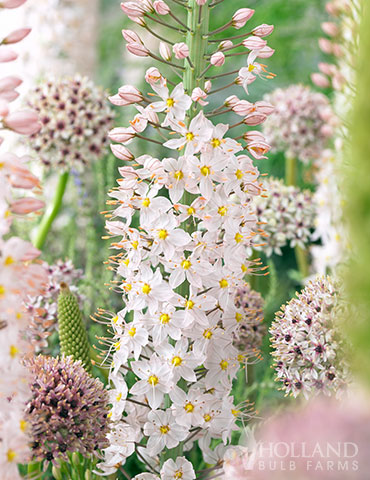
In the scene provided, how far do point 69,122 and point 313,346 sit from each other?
0.51m

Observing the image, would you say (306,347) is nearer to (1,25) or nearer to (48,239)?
(48,239)

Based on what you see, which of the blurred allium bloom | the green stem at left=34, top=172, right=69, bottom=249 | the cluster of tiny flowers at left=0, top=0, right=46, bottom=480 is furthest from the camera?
the green stem at left=34, top=172, right=69, bottom=249

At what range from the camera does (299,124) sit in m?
1.02

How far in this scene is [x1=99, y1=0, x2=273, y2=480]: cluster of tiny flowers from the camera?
0.49 meters

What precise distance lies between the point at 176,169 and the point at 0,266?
7.7 inches

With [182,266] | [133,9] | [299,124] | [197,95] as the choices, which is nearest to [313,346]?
[182,266]

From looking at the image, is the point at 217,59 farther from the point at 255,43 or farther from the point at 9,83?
the point at 9,83

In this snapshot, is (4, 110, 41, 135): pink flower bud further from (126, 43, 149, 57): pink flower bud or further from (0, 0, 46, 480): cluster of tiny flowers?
(126, 43, 149, 57): pink flower bud

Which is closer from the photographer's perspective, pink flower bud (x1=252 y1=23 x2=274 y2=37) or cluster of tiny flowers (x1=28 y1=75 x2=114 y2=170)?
pink flower bud (x1=252 y1=23 x2=274 y2=37)

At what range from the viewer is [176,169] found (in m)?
0.50

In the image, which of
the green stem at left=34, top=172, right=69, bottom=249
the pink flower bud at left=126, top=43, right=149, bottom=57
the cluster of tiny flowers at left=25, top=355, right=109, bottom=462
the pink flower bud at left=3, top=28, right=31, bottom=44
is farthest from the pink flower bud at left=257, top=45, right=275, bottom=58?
the green stem at left=34, top=172, right=69, bottom=249

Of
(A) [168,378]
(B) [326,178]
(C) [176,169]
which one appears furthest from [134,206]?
(B) [326,178]

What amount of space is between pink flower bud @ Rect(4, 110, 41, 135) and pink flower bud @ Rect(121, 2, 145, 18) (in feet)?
0.61

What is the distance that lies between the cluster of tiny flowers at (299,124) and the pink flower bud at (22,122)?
2.24 ft
